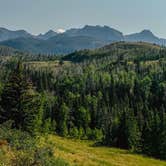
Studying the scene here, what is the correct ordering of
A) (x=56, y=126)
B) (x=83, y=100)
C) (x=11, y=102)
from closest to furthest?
(x=11, y=102)
(x=56, y=126)
(x=83, y=100)

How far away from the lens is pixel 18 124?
5038 centimetres

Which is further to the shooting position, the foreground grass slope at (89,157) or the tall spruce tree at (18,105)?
the tall spruce tree at (18,105)

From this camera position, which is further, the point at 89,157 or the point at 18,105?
the point at 89,157

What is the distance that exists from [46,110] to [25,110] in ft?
335

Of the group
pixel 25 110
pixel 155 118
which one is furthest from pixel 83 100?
pixel 25 110

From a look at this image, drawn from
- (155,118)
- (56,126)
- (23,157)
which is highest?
(23,157)

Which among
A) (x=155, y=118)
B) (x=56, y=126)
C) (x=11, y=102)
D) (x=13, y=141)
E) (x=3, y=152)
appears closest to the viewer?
(x=3, y=152)

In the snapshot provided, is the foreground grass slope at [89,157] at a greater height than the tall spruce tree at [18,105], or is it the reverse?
the tall spruce tree at [18,105]

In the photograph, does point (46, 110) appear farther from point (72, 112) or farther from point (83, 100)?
point (83, 100)

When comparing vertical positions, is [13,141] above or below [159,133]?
above

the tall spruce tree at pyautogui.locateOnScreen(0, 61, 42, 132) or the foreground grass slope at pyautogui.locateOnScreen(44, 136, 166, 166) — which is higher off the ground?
the tall spruce tree at pyautogui.locateOnScreen(0, 61, 42, 132)

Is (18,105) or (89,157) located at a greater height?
(18,105)

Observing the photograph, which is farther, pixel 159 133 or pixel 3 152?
pixel 159 133

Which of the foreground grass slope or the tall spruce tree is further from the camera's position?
the tall spruce tree
